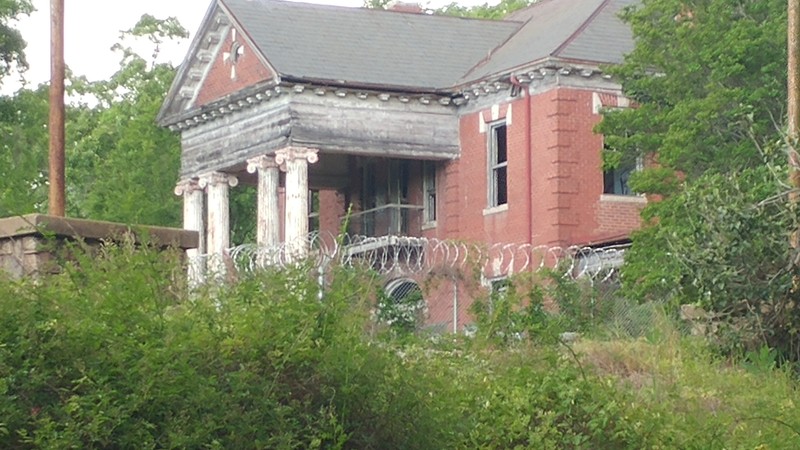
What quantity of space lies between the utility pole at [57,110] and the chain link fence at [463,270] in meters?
2.29

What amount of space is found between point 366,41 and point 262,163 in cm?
371

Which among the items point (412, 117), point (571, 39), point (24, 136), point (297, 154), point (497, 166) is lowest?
point (497, 166)

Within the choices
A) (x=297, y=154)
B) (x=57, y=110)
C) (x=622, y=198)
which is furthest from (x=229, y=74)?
(x=57, y=110)

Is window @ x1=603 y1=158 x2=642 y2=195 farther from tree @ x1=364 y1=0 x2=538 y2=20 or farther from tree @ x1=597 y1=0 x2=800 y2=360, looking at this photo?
tree @ x1=364 y1=0 x2=538 y2=20

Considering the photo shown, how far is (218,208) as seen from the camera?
4044 centimetres

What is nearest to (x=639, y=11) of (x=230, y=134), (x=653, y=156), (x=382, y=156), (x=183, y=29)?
(x=653, y=156)

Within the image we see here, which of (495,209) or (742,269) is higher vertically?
(495,209)

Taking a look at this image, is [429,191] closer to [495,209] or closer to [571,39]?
[495,209]

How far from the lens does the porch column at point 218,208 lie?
132ft

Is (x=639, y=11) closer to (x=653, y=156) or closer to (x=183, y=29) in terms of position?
(x=653, y=156)

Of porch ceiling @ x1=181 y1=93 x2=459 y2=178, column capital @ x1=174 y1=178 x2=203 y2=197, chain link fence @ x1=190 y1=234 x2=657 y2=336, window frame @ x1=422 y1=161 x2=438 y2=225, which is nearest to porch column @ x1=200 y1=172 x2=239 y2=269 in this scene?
column capital @ x1=174 y1=178 x2=203 y2=197

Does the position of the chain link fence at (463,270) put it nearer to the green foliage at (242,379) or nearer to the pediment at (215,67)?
the pediment at (215,67)

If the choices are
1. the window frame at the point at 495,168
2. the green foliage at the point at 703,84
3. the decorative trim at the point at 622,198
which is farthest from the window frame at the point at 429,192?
the green foliage at the point at 703,84

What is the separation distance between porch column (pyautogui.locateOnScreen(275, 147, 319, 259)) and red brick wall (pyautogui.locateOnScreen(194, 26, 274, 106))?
1623 millimetres
